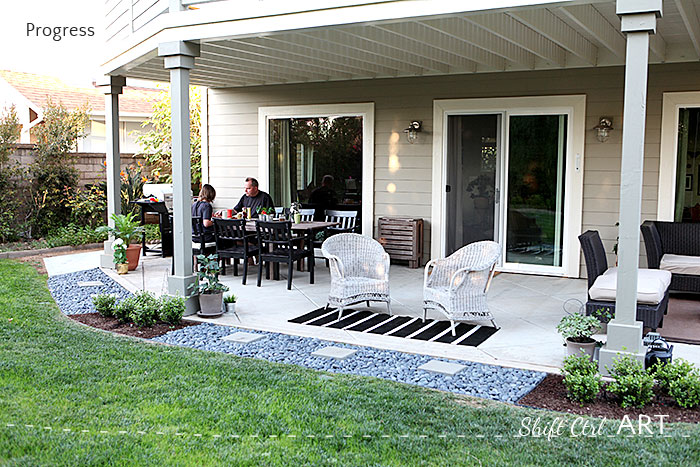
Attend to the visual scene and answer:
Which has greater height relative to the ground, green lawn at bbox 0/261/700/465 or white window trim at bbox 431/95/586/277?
white window trim at bbox 431/95/586/277

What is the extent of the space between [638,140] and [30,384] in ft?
13.9

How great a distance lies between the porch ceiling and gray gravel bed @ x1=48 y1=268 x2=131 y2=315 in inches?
106

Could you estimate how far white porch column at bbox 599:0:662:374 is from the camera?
4387 mm

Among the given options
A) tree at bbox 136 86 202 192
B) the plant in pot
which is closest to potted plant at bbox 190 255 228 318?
the plant in pot

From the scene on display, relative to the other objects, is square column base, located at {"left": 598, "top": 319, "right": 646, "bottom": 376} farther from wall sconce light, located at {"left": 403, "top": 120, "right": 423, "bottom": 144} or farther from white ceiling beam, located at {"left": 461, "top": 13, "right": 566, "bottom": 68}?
wall sconce light, located at {"left": 403, "top": 120, "right": 423, "bottom": 144}

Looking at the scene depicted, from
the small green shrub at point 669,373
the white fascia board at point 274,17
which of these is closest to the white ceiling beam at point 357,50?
the white fascia board at point 274,17

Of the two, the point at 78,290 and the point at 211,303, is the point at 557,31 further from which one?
the point at 78,290

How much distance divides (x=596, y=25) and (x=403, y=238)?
4075mm

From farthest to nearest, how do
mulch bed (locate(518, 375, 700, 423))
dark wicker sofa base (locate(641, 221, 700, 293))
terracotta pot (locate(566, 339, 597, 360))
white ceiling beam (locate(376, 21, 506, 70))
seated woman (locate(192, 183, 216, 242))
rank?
seated woman (locate(192, 183, 216, 242)) < dark wicker sofa base (locate(641, 221, 700, 293)) < white ceiling beam (locate(376, 21, 506, 70)) < terracotta pot (locate(566, 339, 597, 360)) < mulch bed (locate(518, 375, 700, 423))

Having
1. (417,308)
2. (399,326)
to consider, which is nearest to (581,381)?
(399,326)

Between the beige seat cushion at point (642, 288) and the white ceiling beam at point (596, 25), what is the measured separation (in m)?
2.24

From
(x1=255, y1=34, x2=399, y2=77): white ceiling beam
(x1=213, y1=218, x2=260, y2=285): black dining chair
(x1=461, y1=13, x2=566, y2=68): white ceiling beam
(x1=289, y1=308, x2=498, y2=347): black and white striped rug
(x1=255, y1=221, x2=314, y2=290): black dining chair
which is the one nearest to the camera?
(x1=289, y1=308, x2=498, y2=347): black and white striped rug

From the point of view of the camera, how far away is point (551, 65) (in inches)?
327

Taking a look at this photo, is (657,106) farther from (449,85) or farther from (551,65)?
(449,85)
